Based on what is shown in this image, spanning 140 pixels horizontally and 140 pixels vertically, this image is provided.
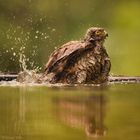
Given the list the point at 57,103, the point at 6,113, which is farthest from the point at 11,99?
the point at 6,113

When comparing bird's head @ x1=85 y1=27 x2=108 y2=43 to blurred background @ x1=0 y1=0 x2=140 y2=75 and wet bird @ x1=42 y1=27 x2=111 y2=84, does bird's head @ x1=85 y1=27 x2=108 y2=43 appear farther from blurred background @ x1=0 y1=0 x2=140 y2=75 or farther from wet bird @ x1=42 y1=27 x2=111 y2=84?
blurred background @ x1=0 y1=0 x2=140 y2=75

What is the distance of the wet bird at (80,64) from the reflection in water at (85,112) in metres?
2.20

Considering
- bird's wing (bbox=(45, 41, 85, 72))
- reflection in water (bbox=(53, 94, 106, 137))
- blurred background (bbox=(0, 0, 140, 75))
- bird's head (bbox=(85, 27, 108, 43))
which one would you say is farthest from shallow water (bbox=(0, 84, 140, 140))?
blurred background (bbox=(0, 0, 140, 75))

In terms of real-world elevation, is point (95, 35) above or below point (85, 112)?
above

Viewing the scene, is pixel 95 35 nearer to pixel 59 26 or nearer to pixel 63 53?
pixel 63 53

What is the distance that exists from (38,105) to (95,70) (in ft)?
10.5

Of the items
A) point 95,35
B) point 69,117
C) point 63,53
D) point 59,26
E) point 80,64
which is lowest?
point 69,117

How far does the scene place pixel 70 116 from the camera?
3787mm

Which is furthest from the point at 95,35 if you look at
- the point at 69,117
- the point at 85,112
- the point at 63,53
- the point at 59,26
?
the point at 69,117

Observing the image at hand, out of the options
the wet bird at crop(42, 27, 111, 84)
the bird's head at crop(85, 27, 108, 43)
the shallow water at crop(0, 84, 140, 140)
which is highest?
the bird's head at crop(85, 27, 108, 43)

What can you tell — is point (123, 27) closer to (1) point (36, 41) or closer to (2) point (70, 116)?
(1) point (36, 41)

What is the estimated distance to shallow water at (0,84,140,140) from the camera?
3.10m

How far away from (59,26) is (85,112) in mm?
7287

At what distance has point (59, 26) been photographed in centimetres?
1123
